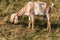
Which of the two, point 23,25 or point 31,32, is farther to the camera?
point 23,25

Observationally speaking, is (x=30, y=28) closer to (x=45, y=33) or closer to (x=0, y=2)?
(x=45, y=33)

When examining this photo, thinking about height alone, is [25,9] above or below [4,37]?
above

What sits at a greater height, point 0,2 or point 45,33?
point 0,2

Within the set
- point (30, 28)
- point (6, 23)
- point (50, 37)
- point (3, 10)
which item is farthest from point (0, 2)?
point (50, 37)

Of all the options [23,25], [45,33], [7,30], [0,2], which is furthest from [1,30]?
[0,2]

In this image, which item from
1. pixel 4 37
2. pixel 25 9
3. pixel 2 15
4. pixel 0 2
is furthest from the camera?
pixel 0 2

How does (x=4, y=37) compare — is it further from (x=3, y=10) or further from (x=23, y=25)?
(x=3, y=10)

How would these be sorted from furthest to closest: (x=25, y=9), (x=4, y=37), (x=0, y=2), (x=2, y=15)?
(x=0, y=2)
(x=2, y=15)
(x=25, y=9)
(x=4, y=37)

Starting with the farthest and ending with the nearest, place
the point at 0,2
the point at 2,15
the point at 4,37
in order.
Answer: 1. the point at 0,2
2. the point at 2,15
3. the point at 4,37

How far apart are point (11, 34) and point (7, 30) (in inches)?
16.7

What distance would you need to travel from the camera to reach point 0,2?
42.8 ft

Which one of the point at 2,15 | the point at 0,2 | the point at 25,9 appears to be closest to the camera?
the point at 25,9

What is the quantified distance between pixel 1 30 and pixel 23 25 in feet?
3.22

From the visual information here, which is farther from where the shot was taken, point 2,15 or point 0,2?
point 0,2
